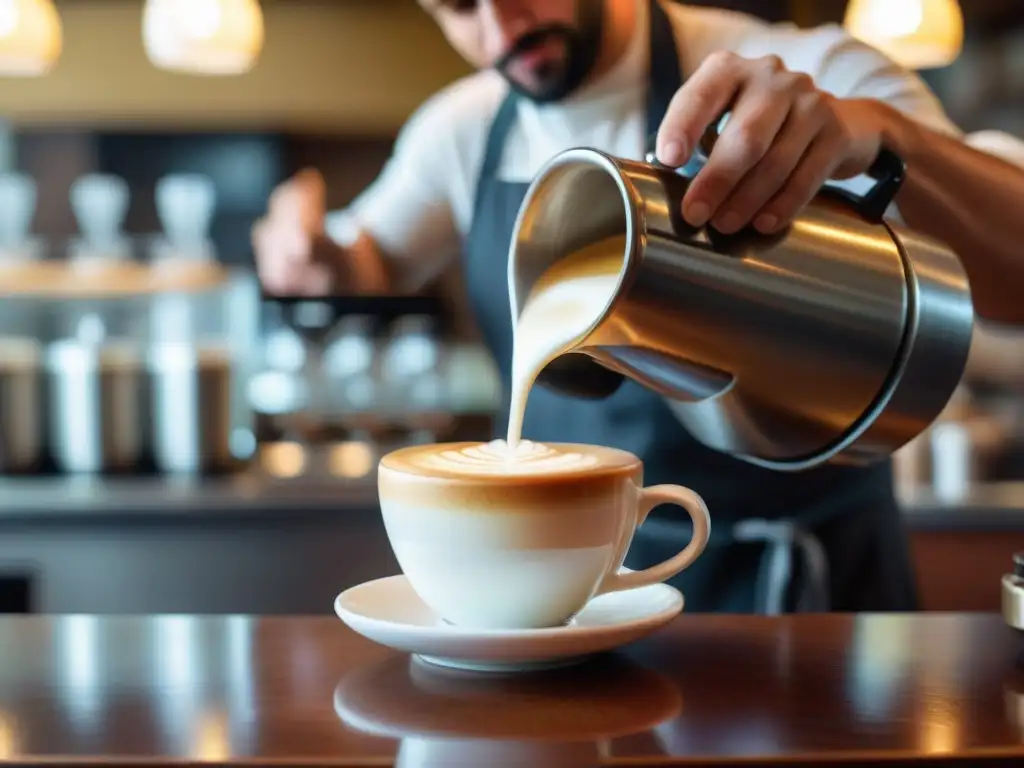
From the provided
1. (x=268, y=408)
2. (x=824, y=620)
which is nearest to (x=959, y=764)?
(x=824, y=620)

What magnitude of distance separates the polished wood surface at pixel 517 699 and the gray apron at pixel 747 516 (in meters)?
0.62

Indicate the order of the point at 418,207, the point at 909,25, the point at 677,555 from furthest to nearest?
the point at 909,25, the point at 418,207, the point at 677,555

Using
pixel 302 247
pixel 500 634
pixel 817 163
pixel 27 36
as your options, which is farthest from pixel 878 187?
pixel 27 36

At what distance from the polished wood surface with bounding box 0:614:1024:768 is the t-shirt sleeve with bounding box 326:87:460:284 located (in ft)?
3.63

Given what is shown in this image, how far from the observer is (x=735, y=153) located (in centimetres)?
85

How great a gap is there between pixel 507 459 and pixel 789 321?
0.73 feet

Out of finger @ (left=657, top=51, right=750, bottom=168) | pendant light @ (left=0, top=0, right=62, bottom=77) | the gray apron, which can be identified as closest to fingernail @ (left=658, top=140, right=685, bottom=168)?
finger @ (left=657, top=51, right=750, bottom=168)

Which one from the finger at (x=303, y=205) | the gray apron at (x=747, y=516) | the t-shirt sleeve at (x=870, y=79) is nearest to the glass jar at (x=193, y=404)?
the finger at (x=303, y=205)

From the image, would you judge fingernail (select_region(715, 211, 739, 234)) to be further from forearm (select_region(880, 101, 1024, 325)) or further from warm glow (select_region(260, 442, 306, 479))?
warm glow (select_region(260, 442, 306, 479))

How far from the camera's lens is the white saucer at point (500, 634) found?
73cm

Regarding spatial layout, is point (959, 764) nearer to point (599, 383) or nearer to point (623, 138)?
point (599, 383)

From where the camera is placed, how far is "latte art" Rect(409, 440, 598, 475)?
778 mm

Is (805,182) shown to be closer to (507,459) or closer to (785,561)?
(507,459)

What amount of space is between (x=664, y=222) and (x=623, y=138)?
0.90 meters
